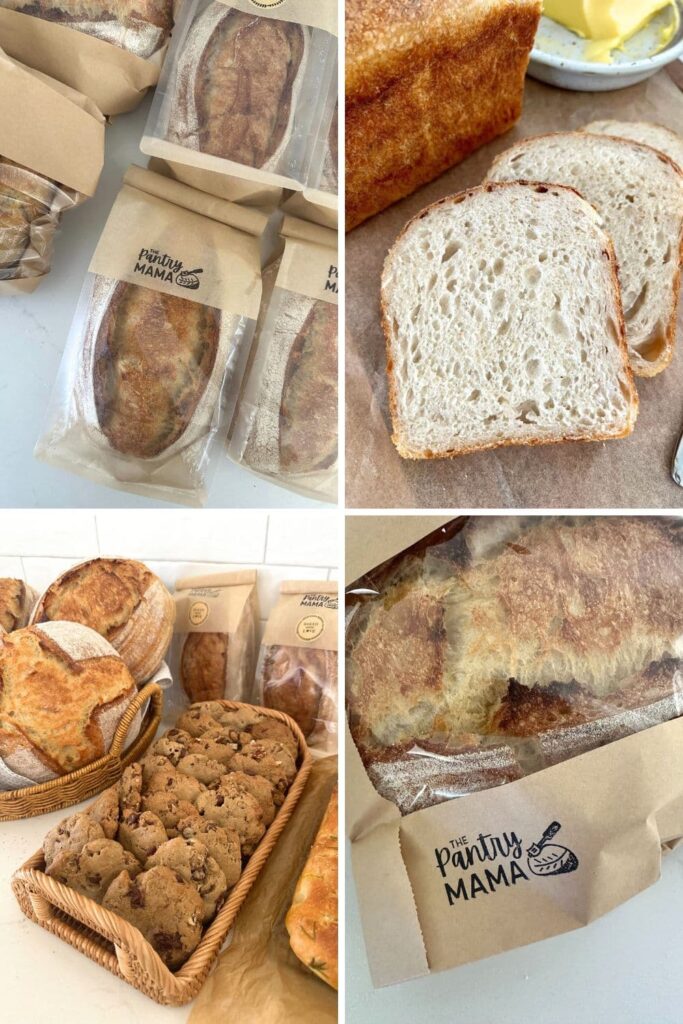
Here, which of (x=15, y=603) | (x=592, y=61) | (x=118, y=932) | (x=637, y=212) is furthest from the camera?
(x=592, y=61)

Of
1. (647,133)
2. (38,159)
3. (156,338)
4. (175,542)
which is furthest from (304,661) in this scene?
(647,133)

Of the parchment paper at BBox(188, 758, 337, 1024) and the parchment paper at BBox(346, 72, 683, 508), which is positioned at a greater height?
the parchment paper at BBox(346, 72, 683, 508)

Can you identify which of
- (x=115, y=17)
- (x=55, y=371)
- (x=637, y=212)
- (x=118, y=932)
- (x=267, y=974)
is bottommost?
(x=267, y=974)

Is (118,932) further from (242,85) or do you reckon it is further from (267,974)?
(242,85)

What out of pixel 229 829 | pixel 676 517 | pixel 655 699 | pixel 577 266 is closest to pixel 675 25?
pixel 577 266

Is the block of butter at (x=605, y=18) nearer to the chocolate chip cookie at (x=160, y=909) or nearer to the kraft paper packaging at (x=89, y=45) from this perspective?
the kraft paper packaging at (x=89, y=45)

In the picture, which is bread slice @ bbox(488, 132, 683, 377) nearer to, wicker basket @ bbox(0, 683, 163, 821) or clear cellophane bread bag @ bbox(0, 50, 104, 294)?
clear cellophane bread bag @ bbox(0, 50, 104, 294)

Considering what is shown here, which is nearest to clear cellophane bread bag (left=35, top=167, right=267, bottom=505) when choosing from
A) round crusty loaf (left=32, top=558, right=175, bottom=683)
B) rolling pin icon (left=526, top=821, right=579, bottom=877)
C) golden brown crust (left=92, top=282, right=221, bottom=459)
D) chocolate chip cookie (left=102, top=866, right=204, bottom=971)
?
golden brown crust (left=92, top=282, right=221, bottom=459)
